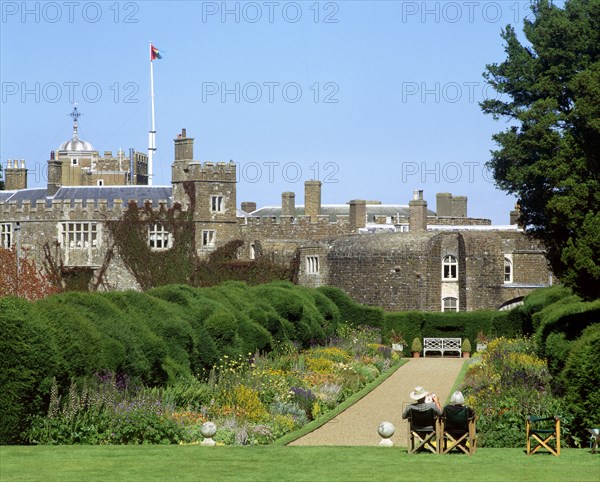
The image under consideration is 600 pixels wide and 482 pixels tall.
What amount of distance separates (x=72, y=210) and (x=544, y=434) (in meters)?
47.2

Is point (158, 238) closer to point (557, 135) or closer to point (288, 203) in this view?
point (288, 203)

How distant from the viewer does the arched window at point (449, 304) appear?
60875 mm

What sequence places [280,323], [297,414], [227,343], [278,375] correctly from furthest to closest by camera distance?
1. [280,323]
2. [227,343]
3. [278,375]
4. [297,414]

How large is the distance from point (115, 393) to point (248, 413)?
9.08ft

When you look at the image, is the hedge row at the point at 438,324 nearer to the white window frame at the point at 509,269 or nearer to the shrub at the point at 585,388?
the white window frame at the point at 509,269

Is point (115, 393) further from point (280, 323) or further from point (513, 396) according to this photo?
point (280, 323)

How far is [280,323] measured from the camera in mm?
37500

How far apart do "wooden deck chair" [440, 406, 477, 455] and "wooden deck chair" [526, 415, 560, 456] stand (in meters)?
0.74

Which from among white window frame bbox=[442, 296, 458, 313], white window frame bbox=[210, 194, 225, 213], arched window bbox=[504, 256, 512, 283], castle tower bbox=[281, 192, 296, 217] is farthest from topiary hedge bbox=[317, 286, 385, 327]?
castle tower bbox=[281, 192, 296, 217]

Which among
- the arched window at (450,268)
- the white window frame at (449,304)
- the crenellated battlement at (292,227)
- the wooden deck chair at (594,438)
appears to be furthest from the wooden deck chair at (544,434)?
the crenellated battlement at (292,227)

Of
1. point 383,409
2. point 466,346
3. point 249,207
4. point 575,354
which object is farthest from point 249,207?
point 575,354

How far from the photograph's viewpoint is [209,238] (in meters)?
65.0

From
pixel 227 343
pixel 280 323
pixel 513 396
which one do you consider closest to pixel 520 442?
pixel 513 396

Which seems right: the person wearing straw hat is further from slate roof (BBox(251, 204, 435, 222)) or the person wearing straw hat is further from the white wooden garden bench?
slate roof (BBox(251, 204, 435, 222))
